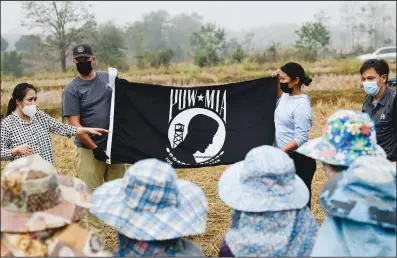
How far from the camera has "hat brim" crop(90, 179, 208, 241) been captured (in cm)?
220

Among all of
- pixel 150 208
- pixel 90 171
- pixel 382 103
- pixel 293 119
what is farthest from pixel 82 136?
pixel 382 103

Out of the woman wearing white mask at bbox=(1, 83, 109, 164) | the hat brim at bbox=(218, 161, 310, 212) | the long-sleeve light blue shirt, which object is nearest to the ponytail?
the woman wearing white mask at bbox=(1, 83, 109, 164)

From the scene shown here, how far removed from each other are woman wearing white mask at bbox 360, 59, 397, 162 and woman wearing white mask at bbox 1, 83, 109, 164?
8.53 ft

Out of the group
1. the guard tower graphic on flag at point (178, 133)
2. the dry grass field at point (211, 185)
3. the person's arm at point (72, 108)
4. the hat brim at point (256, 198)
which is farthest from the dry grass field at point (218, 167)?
the hat brim at point (256, 198)

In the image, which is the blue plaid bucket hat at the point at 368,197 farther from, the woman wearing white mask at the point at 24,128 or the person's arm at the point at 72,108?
the person's arm at the point at 72,108

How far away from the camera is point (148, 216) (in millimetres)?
2223

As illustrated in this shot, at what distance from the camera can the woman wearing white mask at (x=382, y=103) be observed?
3666 millimetres

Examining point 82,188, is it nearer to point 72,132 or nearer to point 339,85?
point 72,132

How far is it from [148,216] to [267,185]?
0.61m

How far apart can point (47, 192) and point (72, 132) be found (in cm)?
181

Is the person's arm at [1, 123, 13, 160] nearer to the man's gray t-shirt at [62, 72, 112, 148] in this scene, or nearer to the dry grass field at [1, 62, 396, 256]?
the man's gray t-shirt at [62, 72, 112, 148]

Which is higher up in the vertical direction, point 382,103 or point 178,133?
point 382,103

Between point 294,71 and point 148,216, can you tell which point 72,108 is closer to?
point 294,71

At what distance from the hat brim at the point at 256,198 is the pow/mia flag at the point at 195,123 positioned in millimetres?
1972
